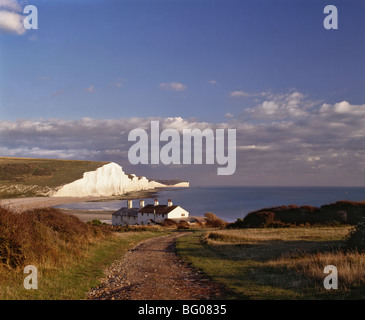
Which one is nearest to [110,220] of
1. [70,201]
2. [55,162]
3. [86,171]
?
[70,201]

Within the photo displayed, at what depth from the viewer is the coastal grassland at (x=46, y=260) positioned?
9672 millimetres

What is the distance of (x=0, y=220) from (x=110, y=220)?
67113mm

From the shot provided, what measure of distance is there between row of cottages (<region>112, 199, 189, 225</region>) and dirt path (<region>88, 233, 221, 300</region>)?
51.1 metres

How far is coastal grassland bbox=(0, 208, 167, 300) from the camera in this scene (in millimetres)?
9672

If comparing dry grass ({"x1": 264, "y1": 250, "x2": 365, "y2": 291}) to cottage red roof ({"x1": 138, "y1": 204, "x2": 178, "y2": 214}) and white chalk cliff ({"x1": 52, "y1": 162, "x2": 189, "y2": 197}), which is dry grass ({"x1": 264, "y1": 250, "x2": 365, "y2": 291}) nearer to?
cottage red roof ({"x1": 138, "y1": 204, "x2": 178, "y2": 214})

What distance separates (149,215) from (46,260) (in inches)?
2285

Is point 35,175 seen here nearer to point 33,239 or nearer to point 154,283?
point 33,239

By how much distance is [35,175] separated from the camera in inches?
5202

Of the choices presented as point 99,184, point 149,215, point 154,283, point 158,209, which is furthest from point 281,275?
point 99,184

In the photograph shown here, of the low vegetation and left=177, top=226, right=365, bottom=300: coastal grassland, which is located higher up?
left=177, top=226, right=365, bottom=300: coastal grassland

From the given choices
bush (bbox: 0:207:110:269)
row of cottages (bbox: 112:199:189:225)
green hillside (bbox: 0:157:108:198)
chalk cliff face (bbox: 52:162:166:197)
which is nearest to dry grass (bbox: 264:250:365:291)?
bush (bbox: 0:207:110:269)

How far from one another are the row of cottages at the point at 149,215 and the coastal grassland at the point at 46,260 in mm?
49671
